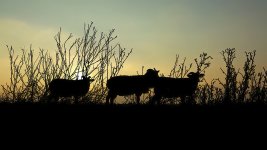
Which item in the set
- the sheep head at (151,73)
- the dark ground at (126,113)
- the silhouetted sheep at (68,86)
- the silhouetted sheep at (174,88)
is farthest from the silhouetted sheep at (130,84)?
the dark ground at (126,113)

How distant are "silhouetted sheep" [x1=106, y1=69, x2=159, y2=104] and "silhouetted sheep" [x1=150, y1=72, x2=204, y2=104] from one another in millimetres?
327

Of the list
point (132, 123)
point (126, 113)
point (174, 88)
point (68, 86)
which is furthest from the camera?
point (174, 88)

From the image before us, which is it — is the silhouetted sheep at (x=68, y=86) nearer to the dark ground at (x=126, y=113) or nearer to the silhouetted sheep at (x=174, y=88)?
the silhouetted sheep at (x=174, y=88)

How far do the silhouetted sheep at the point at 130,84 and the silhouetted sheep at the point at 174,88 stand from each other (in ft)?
1.07

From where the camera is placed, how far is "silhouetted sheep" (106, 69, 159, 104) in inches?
513

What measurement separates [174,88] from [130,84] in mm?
1660

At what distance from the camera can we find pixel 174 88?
523 inches

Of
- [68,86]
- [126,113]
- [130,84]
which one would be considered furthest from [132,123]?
[130,84]

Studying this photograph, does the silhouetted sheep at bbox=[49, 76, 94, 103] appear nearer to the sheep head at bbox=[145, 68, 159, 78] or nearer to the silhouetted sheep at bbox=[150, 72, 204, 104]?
the sheep head at bbox=[145, 68, 159, 78]

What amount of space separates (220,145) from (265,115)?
145 cm

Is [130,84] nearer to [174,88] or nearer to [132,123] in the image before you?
[174,88]

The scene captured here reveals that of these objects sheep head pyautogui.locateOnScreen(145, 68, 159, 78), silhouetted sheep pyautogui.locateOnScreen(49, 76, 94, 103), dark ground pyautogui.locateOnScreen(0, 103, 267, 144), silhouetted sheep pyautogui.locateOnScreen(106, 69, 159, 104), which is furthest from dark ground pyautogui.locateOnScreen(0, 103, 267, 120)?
sheep head pyautogui.locateOnScreen(145, 68, 159, 78)

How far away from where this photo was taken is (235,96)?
13188 millimetres

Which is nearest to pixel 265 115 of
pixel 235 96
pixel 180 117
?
pixel 180 117
